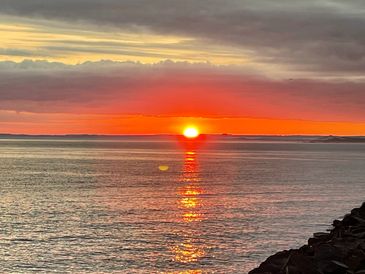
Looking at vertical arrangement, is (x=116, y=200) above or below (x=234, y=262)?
above

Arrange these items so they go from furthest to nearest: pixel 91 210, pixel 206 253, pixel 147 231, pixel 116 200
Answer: pixel 116 200, pixel 91 210, pixel 147 231, pixel 206 253

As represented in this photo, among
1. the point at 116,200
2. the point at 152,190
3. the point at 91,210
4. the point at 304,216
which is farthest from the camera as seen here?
the point at 152,190

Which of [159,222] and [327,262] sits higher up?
[159,222]

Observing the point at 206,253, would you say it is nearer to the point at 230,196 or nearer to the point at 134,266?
the point at 134,266

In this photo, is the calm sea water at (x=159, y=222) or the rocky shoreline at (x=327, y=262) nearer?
the rocky shoreline at (x=327, y=262)

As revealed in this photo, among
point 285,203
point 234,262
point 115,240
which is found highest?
point 285,203

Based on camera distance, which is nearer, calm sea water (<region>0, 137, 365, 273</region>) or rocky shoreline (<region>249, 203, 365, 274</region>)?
rocky shoreline (<region>249, 203, 365, 274</region>)

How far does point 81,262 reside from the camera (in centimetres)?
3891

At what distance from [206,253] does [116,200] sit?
34951 mm

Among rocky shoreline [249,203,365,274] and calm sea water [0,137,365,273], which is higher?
calm sea water [0,137,365,273]

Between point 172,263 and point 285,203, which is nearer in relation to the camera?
point 172,263

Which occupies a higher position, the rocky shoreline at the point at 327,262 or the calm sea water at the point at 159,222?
the calm sea water at the point at 159,222

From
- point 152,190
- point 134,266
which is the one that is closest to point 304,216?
point 134,266

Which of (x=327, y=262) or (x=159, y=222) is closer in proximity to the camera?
(x=327, y=262)
